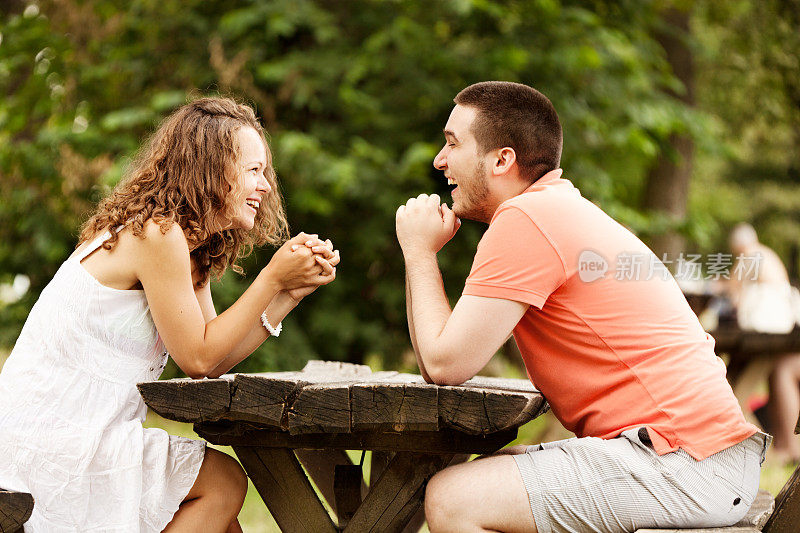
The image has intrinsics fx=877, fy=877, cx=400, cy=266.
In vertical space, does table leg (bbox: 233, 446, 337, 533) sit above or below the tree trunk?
above

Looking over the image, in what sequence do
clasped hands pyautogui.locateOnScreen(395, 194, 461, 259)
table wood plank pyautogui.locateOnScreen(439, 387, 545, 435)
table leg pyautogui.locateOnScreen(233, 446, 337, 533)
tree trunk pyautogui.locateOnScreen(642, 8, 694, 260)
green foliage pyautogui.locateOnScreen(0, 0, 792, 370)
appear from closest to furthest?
table wood plank pyautogui.locateOnScreen(439, 387, 545, 435)
table leg pyautogui.locateOnScreen(233, 446, 337, 533)
clasped hands pyautogui.locateOnScreen(395, 194, 461, 259)
green foliage pyautogui.locateOnScreen(0, 0, 792, 370)
tree trunk pyautogui.locateOnScreen(642, 8, 694, 260)

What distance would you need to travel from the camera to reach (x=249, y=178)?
2.87 m

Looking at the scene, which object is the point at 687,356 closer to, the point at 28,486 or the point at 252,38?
the point at 28,486

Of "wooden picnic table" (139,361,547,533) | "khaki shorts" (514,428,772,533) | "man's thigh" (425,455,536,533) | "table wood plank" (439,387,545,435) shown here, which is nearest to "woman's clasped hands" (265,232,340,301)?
"wooden picnic table" (139,361,547,533)

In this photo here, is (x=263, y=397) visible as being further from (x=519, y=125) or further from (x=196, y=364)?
(x=519, y=125)

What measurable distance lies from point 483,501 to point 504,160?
3.38ft

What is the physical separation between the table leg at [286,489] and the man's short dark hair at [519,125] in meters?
1.11

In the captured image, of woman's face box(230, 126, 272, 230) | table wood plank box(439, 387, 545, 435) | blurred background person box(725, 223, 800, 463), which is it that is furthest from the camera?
blurred background person box(725, 223, 800, 463)

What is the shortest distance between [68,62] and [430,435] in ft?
20.4

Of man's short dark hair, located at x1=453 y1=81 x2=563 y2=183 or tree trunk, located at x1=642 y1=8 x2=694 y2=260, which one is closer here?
man's short dark hair, located at x1=453 y1=81 x2=563 y2=183

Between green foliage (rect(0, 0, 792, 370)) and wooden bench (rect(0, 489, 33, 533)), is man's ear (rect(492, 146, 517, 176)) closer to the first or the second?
wooden bench (rect(0, 489, 33, 533))

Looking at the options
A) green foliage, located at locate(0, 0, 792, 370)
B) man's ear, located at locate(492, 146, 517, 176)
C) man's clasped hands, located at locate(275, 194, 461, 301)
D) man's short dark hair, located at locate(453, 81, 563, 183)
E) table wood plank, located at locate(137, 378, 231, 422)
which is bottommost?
green foliage, located at locate(0, 0, 792, 370)

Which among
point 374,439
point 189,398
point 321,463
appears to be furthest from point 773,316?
point 189,398

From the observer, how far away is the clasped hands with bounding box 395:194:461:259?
2637 mm
